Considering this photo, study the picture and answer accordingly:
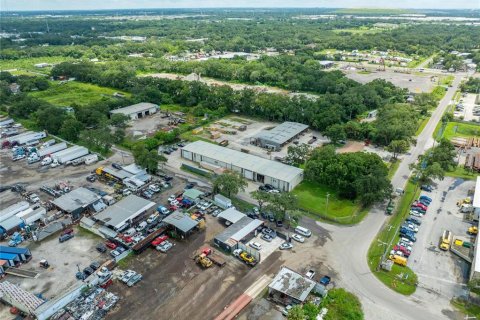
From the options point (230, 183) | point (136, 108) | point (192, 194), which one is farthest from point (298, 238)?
point (136, 108)

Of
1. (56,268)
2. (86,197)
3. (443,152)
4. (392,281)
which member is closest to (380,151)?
(443,152)

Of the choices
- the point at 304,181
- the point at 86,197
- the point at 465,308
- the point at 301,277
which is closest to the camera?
the point at 465,308

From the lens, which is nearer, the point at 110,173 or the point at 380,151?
the point at 110,173

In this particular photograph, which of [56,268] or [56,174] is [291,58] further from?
[56,268]

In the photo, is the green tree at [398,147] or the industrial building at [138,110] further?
the industrial building at [138,110]

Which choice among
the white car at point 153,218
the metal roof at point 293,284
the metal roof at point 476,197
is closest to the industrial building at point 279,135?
the white car at point 153,218

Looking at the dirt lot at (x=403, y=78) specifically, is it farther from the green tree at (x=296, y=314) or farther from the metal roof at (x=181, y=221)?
the green tree at (x=296, y=314)
